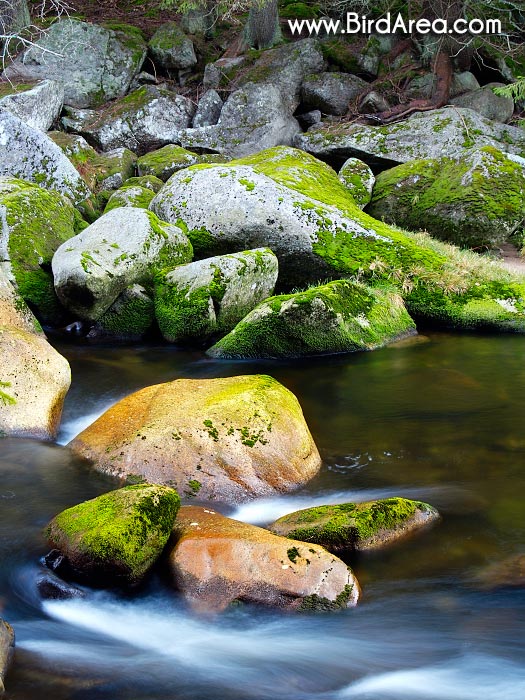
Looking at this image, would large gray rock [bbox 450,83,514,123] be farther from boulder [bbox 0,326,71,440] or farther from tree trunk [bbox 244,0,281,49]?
boulder [bbox 0,326,71,440]

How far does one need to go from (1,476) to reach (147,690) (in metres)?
2.85

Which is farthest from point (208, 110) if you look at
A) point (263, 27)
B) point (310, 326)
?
point (310, 326)

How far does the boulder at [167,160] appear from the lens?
15.5 metres

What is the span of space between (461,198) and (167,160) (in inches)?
263

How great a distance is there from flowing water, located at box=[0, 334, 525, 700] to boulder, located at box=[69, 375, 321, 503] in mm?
206

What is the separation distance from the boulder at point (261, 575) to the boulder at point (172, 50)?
19141mm

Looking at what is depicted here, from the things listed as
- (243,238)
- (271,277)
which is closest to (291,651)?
(271,277)

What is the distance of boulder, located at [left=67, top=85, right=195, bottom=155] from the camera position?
17734 mm

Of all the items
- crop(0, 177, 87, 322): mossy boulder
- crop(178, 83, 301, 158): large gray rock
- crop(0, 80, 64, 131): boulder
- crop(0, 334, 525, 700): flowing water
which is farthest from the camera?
crop(178, 83, 301, 158): large gray rock

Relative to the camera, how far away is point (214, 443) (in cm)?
562

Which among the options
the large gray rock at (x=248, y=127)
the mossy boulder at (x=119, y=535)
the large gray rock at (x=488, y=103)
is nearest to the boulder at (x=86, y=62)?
the large gray rock at (x=248, y=127)

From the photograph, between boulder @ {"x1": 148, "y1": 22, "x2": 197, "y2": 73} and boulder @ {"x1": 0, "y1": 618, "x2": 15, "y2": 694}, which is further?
boulder @ {"x1": 148, "y1": 22, "x2": 197, "y2": 73}

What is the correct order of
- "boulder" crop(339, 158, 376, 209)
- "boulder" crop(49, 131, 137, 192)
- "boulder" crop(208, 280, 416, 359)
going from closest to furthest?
"boulder" crop(208, 280, 416, 359) → "boulder" crop(339, 158, 376, 209) → "boulder" crop(49, 131, 137, 192)

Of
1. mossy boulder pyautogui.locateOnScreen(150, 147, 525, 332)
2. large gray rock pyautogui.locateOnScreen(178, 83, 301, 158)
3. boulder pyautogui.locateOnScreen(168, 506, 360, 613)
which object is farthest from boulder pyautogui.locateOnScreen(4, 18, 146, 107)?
boulder pyautogui.locateOnScreen(168, 506, 360, 613)
